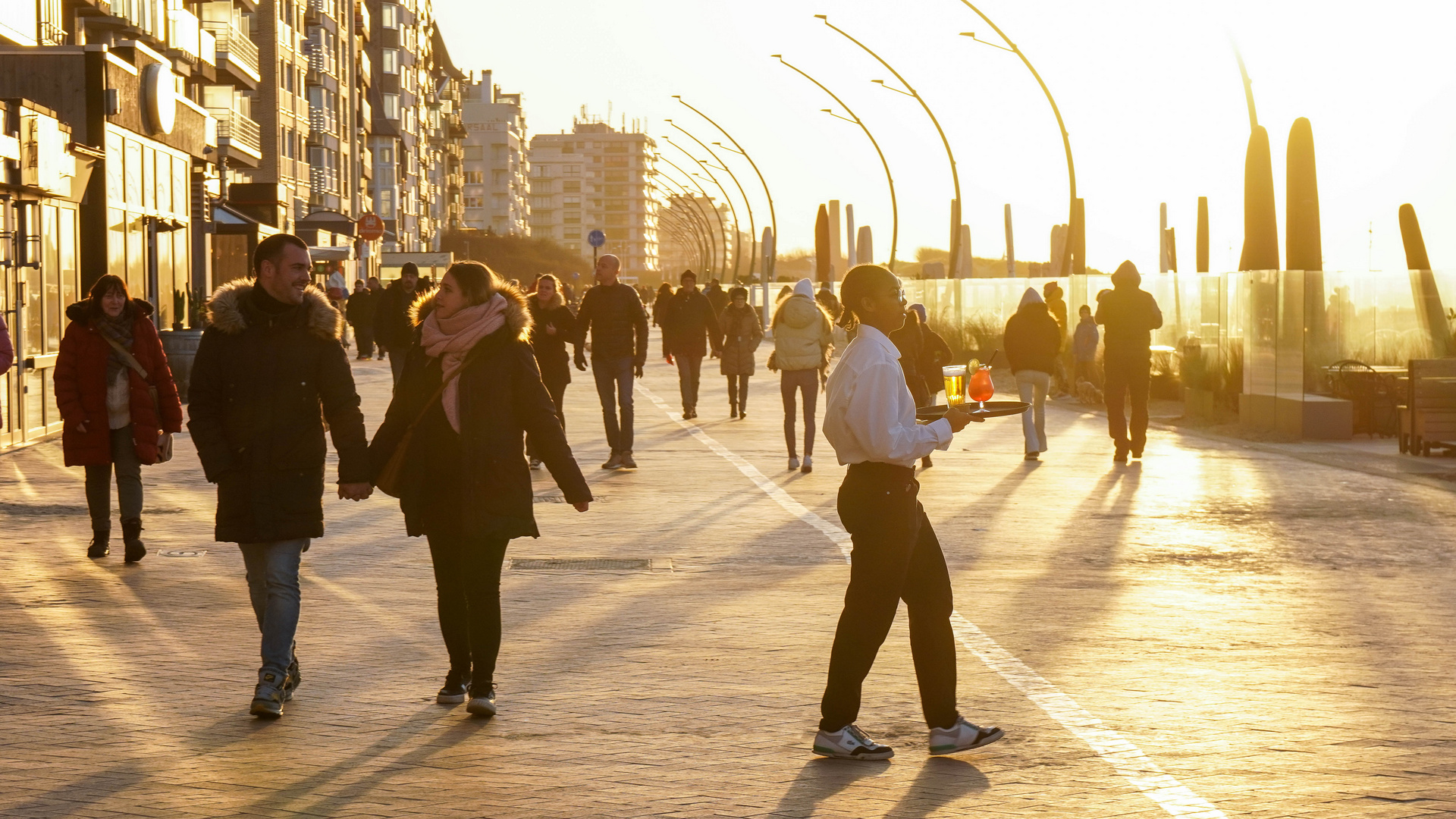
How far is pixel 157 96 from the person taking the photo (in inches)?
1191

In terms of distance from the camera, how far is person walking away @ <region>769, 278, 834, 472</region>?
1628cm

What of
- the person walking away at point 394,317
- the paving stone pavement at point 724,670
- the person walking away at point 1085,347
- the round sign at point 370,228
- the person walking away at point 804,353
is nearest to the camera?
the paving stone pavement at point 724,670

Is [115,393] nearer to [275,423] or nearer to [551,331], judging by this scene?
[275,423]

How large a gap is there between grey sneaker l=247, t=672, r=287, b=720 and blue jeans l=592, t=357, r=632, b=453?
1009 cm

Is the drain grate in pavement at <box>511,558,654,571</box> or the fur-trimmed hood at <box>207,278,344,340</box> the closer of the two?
the fur-trimmed hood at <box>207,278,344,340</box>

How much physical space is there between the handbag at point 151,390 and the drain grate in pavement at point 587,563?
6.58 feet

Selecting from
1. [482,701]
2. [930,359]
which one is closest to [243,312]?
[482,701]

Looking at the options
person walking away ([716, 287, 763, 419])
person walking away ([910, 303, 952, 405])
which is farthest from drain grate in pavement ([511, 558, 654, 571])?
person walking away ([716, 287, 763, 419])

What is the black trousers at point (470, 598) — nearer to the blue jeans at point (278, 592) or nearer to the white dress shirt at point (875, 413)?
the blue jeans at point (278, 592)

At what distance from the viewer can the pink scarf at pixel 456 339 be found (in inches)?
274

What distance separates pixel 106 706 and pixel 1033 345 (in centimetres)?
1280

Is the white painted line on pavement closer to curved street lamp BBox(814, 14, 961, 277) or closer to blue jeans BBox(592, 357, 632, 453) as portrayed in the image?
blue jeans BBox(592, 357, 632, 453)

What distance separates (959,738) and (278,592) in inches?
95.8

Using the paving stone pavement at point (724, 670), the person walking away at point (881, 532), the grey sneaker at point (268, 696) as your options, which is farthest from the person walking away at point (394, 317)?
the person walking away at point (881, 532)
